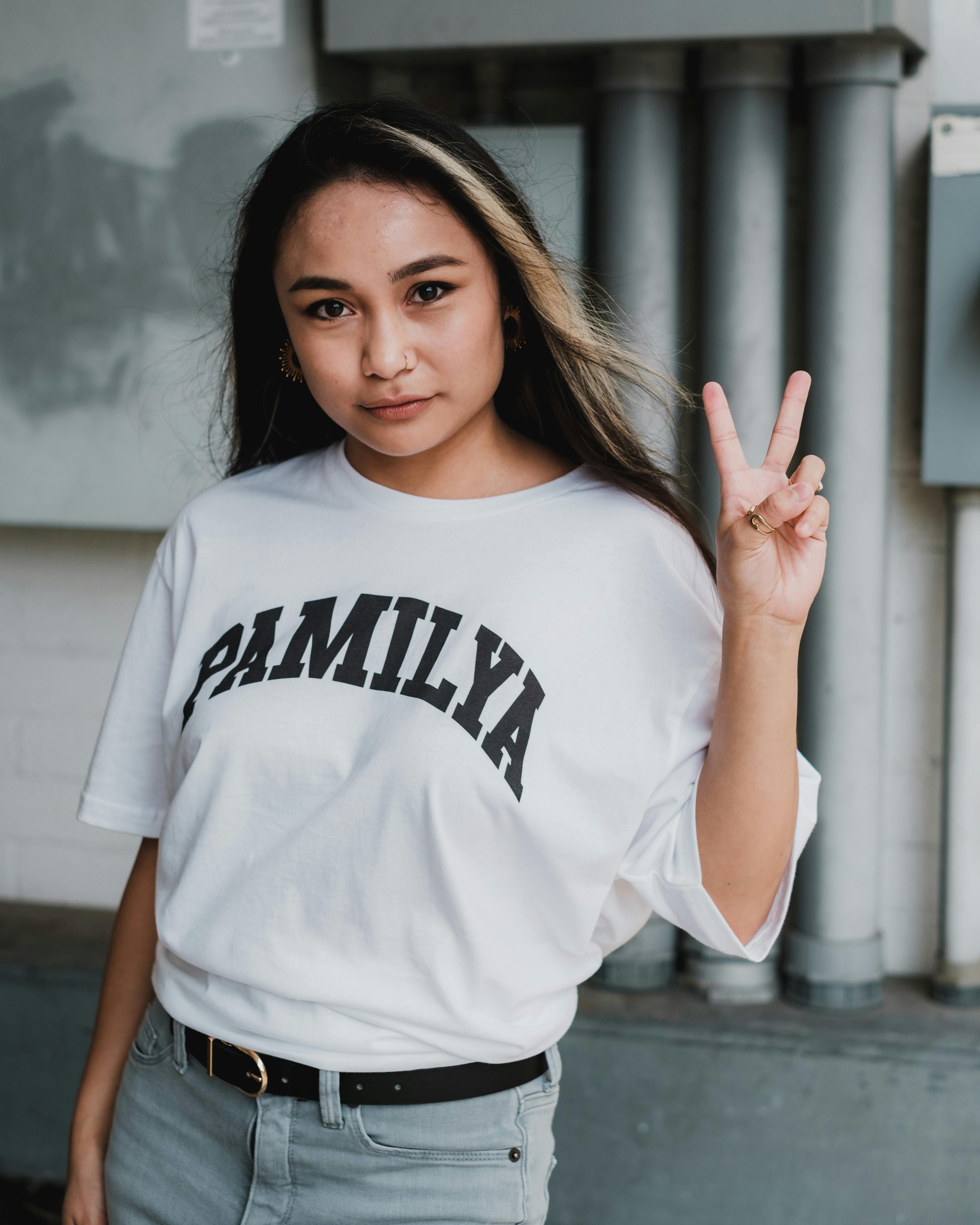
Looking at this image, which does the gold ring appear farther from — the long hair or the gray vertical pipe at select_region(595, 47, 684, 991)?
the gray vertical pipe at select_region(595, 47, 684, 991)

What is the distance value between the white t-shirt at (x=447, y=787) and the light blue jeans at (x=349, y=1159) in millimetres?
52

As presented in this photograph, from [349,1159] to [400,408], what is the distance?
68 cm

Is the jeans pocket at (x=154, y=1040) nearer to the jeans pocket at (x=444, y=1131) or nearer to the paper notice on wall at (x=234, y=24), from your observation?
the jeans pocket at (x=444, y=1131)

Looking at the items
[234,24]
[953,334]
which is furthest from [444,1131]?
[234,24]

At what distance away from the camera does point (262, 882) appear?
3.62 feet

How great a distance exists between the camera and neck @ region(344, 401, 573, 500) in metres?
1.22

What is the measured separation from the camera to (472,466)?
Result: 1.23 m

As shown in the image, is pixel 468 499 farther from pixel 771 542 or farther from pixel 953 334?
pixel 953 334

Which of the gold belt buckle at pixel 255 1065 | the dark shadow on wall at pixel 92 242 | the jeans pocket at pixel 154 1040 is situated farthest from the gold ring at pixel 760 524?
the dark shadow on wall at pixel 92 242

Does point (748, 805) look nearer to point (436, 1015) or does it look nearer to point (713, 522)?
point (436, 1015)

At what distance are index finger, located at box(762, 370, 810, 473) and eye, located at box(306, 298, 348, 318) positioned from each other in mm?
409

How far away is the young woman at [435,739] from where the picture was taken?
3.46 feet

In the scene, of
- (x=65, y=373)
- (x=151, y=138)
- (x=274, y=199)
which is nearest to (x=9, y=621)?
(x=65, y=373)

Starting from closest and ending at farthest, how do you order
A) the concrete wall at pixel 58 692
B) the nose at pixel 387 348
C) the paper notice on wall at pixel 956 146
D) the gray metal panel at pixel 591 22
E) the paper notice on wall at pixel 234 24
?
the nose at pixel 387 348, the gray metal panel at pixel 591 22, the paper notice on wall at pixel 956 146, the paper notice on wall at pixel 234 24, the concrete wall at pixel 58 692
